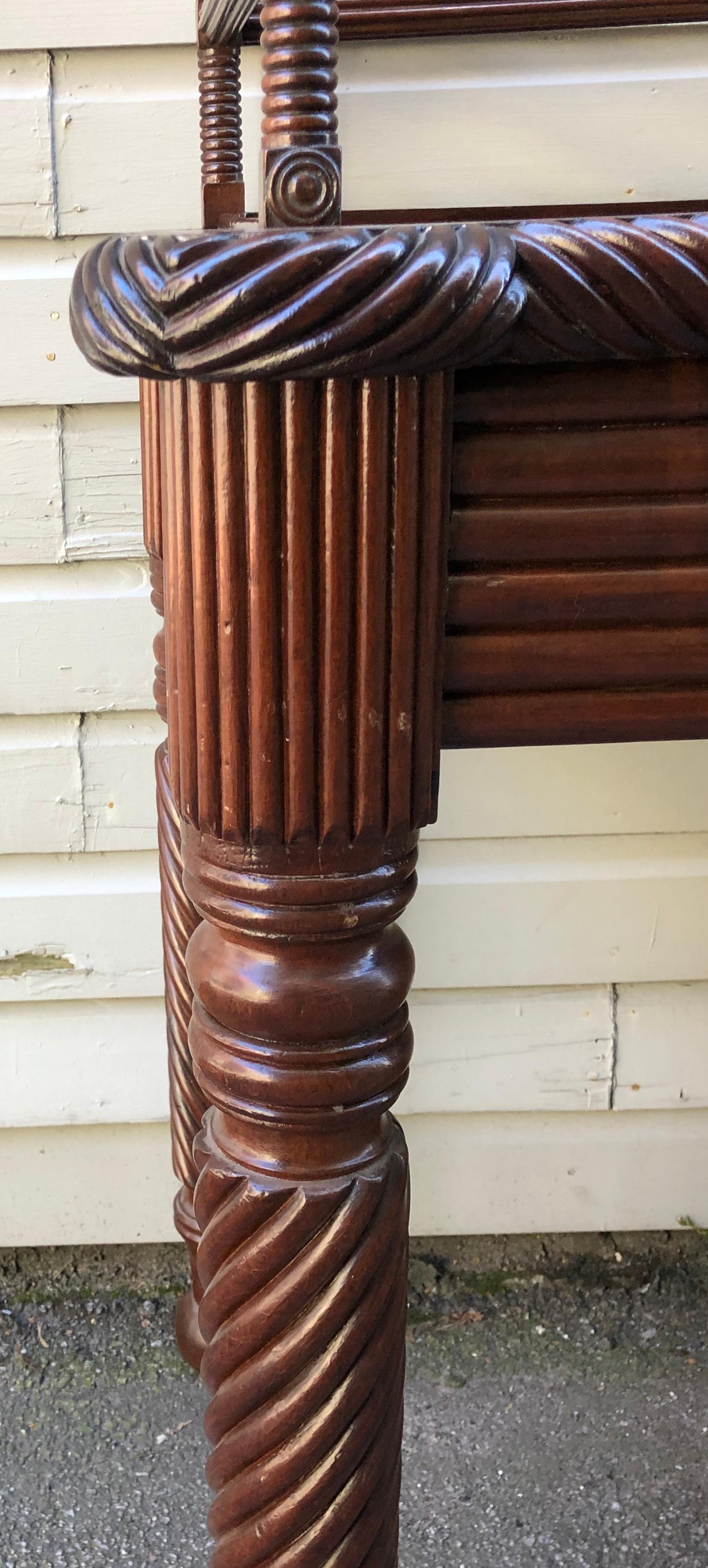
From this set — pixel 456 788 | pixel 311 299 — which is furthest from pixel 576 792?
pixel 311 299

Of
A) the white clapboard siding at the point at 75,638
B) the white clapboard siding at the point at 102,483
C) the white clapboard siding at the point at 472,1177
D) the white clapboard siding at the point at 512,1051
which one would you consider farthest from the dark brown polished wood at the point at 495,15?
the white clapboard siding at the point at 472,1177

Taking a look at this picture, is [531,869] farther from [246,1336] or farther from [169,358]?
[169,358]

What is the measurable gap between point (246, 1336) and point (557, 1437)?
62 cm

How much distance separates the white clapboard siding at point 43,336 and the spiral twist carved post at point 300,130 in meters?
0.37

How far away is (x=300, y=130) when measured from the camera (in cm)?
63

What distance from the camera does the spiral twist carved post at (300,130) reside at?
60 centimetres

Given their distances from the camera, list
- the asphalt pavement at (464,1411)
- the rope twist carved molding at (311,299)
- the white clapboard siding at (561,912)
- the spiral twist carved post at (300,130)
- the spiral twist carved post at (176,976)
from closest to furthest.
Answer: the rope twist carved molding at (311,299)
the spiral twist carved post at (300,130)
the spiral twist carved post at (176,976)
the asphalt pavement at (464,1411)
the white clapboard siding at (561,912)

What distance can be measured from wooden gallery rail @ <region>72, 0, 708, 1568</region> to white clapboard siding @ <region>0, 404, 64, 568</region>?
53 cm

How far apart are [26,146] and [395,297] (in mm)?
752

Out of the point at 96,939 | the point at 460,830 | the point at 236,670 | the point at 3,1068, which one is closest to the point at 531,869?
the point at 460,830

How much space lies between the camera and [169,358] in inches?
14.6

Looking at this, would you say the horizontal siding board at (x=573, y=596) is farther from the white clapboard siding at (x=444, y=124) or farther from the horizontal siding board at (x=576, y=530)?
the white clapboard siding at (x=444, y=124)

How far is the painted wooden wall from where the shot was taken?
97cm

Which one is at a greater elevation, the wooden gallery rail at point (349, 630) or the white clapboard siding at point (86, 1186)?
the wooden gallery rail at point (349, 630)
